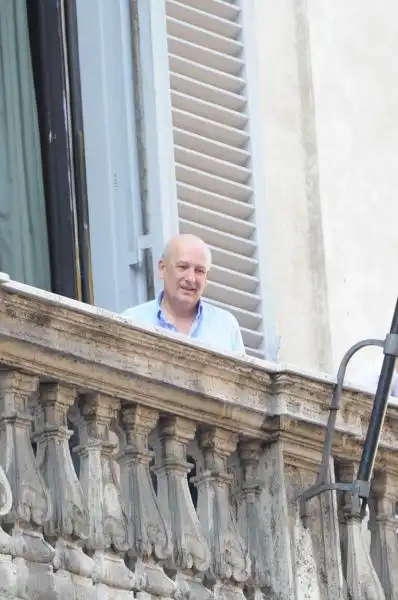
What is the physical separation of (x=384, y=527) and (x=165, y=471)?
3.45ft

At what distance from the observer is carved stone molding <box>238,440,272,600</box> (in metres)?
9.52

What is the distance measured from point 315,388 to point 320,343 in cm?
244

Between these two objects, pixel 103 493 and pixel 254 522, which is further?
pixel 254 522

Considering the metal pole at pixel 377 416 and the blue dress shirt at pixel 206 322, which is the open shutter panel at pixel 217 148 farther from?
the metal pole at pixel 377 416

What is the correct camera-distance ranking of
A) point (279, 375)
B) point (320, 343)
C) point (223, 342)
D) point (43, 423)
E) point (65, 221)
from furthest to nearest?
point (320, 343) → point (65, 221) → point (223, 342) → point (279, 375) → point (43, 423)

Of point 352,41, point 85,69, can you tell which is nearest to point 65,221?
point 85,69

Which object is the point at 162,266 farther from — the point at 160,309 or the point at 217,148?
the point at 217,148

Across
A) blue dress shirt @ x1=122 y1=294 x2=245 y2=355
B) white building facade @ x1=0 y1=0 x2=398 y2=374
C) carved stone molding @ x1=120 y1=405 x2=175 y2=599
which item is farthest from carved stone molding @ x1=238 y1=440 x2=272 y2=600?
white building facade @ x1=0 y1=0 x2=398 y2=374

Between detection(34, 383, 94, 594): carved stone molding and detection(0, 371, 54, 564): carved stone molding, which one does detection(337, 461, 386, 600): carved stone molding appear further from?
detection(0, 371, 54, 564): carved stone molding

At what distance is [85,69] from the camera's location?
1185 cm

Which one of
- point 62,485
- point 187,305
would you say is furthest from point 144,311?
point 62,485

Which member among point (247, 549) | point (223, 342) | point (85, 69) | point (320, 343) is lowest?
point (247, 549)

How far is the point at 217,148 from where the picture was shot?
1211cm

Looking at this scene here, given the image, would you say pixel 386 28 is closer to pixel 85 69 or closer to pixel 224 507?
pixel 85 69
